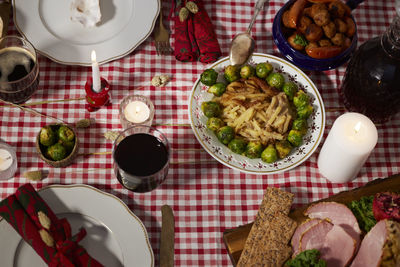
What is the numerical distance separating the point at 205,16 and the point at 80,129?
27.6 inches

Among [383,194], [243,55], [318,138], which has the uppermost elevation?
[243,55]

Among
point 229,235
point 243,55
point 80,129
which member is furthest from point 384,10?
point 80,129

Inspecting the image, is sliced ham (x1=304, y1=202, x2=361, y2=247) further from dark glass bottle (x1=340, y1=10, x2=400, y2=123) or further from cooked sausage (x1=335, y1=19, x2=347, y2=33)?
cooked sausage (x1=335, y1=19, x2=347, y2=33)

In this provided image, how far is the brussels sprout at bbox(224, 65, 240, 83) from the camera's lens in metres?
1.93

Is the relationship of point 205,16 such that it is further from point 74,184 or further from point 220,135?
point 74,184

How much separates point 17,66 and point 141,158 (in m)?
0.59

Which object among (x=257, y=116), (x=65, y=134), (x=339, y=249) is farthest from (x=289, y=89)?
(x=65, y=134)

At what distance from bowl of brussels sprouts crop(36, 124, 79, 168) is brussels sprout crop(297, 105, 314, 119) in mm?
837

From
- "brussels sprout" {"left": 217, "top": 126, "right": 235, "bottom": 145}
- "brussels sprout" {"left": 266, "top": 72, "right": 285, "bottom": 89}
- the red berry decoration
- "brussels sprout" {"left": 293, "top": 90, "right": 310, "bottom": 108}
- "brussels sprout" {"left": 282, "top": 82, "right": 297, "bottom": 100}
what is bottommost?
the red berry decoration

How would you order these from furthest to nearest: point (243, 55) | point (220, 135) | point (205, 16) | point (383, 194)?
point (205, 16)
point (243, 55)
point (220, 135)
point (383, 194)

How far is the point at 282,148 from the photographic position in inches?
71.0

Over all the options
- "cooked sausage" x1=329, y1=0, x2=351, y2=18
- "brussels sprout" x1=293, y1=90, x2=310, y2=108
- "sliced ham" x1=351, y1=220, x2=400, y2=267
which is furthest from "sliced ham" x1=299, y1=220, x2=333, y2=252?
"cooked sausage" x1=329, y1=0, x2=351, y2=18

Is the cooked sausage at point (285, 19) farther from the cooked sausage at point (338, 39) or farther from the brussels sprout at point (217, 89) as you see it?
the brussels sprout at point (217, 89)

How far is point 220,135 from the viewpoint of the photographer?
183 centimetres
